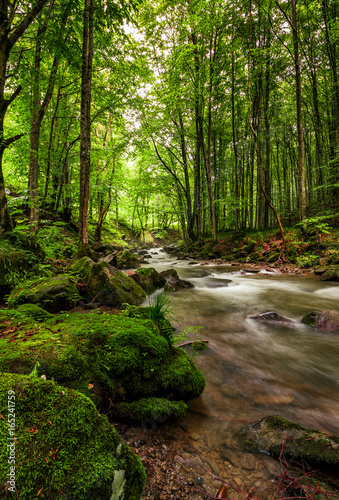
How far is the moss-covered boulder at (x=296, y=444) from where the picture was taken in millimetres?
1543

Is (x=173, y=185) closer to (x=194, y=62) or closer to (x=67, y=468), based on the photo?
(x=194, y=62)

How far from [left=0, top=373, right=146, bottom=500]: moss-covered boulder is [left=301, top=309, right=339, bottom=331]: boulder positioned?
181 inches

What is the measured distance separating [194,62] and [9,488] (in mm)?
19041

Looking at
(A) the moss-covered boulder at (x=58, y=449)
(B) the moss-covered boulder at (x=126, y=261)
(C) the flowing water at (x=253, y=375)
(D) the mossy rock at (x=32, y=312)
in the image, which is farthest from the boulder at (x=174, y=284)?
(A) the moss-covered boulder at (x=58, y=449)

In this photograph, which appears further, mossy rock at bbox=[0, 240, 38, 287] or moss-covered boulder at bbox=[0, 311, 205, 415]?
mossy rock at bbox=[0, 240, 38, 287]

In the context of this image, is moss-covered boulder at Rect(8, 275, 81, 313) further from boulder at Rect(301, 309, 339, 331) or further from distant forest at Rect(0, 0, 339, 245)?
boulder at Rect(301, 309, 339, 331)

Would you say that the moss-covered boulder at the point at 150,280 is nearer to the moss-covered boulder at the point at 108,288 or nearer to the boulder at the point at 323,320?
the moss-covered boulder at the point at 108,288

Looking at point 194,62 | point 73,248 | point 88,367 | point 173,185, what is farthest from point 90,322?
point 173,185

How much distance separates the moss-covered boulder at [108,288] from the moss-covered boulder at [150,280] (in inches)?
55.1

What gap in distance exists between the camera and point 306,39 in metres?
13.3

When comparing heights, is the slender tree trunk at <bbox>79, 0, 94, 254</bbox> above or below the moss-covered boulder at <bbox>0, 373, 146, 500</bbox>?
above

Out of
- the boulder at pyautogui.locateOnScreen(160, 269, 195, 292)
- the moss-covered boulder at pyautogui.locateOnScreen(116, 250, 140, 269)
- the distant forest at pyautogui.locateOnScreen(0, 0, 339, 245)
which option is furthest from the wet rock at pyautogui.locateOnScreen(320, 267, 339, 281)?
the moss-covered boulder at pyautogui.locateOnScreen(116, 250, 140, 269)

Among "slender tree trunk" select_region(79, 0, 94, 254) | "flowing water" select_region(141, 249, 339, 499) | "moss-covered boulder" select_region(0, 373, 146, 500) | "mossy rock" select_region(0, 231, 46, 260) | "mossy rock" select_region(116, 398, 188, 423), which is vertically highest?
"slender tree trunk" select_region(79, 0, 94, 254)

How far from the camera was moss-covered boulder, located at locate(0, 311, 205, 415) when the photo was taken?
173 centimetres
